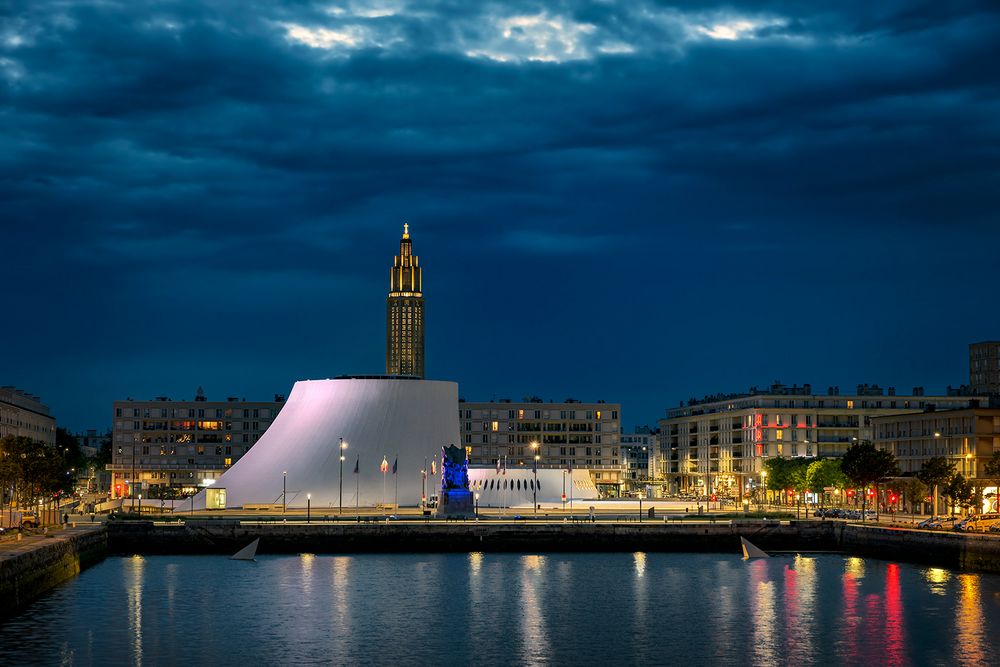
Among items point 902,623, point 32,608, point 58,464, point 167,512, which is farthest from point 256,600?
point 167,512

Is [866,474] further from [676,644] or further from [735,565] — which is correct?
[676,644]

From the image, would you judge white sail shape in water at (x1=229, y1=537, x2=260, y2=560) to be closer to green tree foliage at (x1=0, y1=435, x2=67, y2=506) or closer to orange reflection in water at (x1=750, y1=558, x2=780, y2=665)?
green tree foliage at (x1=0, y1=435, x2=67, y2=506)

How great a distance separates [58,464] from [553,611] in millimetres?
62451

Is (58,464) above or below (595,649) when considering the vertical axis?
above

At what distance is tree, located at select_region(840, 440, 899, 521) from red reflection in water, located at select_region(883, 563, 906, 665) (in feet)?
119

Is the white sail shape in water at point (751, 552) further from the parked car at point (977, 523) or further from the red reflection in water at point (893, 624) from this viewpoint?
the red reflection in water at point (893, 624)

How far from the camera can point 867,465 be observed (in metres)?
126

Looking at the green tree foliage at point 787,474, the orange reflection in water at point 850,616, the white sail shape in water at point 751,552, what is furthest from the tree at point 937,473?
the green tree foliage at point 787,474

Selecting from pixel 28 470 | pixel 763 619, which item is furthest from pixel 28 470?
pixel 763 619

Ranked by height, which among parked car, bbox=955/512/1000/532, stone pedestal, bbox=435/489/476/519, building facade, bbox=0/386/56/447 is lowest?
parked car, bbox=955/512/1000/532

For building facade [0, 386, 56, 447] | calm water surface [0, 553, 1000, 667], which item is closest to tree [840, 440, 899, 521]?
calm water surface [0, 553, 1000, 667]

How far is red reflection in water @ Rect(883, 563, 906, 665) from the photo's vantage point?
59.7m

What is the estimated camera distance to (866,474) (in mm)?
126688

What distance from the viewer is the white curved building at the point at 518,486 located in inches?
5684
